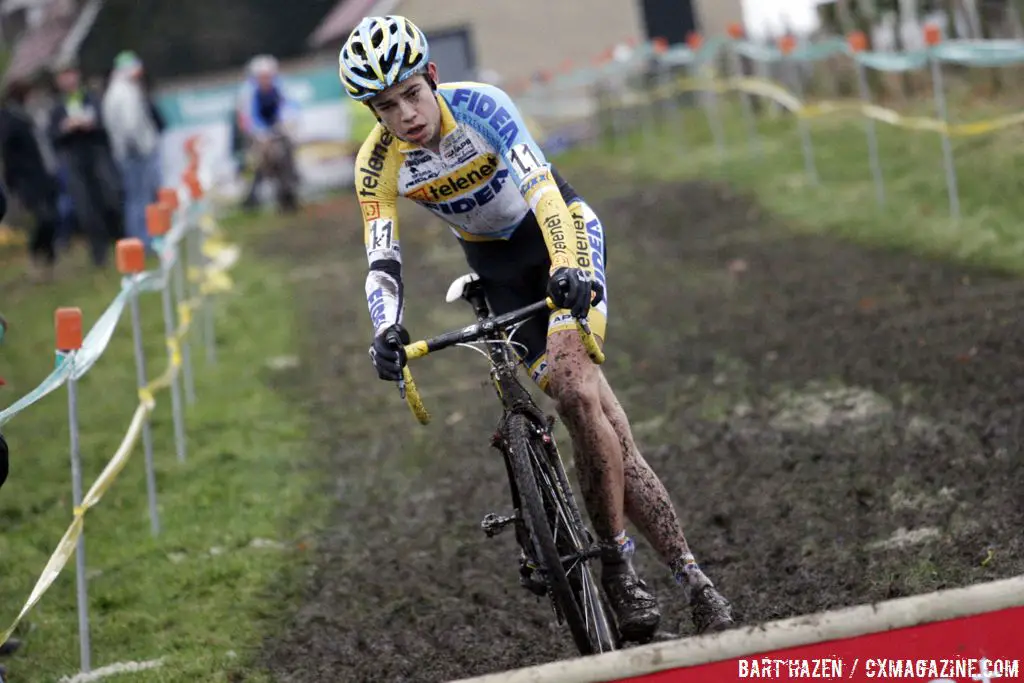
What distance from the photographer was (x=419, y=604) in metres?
6.43

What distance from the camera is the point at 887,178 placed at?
49.2ft

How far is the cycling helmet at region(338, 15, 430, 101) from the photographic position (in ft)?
16.9

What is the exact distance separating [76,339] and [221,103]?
22893 millimetres

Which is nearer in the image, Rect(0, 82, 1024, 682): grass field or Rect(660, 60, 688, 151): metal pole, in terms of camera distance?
Rect(0, 82, 1024, 682): grass field

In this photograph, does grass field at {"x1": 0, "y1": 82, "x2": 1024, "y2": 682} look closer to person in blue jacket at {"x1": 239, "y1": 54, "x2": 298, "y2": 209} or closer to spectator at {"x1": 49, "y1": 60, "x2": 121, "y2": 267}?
spectator at {"x1": 49, "y1": 60, "x2": 121, "y2": 267}

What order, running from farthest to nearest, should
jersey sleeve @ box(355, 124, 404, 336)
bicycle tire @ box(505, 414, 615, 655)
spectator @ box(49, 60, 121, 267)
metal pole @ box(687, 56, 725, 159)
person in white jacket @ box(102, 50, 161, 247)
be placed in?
metal pole @ box(687, 56, 725, 159)
person in white jacket @ box(102, 50, 161, 247)
spectator @ box(49, 60, 121, 267)
jersey sleeve @ box(355, 124, 404, 336)
bicycle tire @ box(505, 414, 615, 655)

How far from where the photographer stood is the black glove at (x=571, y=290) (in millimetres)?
4766

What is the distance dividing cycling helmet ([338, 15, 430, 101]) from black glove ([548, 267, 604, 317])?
40.5 inches

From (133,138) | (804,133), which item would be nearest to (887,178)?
(804,133)

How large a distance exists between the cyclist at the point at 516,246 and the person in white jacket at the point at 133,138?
1373cm

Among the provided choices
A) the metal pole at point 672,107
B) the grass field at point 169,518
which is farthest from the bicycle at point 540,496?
the metal pole at point 672,107

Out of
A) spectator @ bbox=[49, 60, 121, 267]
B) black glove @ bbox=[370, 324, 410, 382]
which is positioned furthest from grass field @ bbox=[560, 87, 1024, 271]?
spectator @ bbox=[49, 60, 121, 267]

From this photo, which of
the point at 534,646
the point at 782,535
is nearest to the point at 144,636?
the point at 534,646

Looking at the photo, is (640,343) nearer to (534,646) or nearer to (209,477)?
(209,477)
